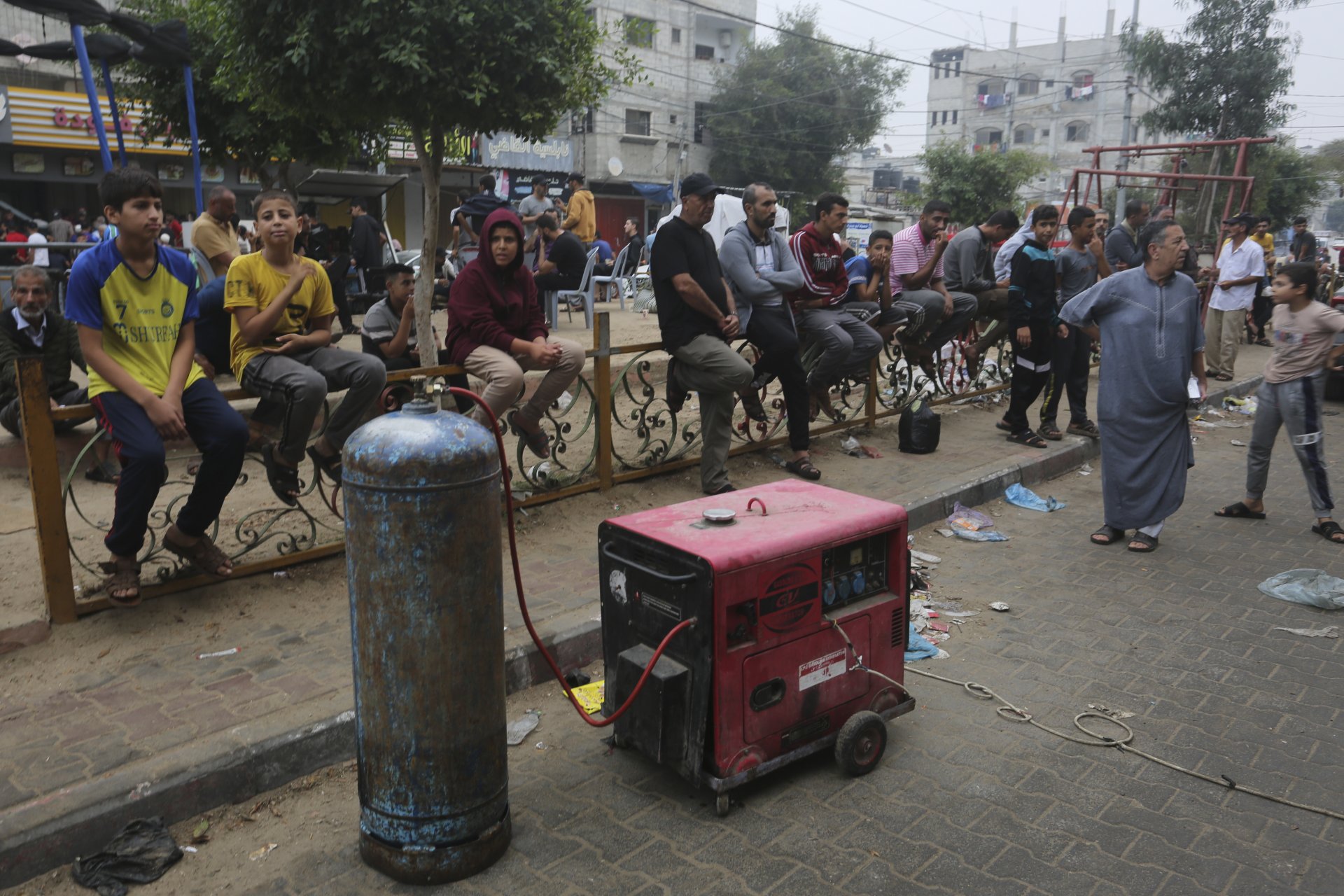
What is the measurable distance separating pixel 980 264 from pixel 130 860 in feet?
27.8

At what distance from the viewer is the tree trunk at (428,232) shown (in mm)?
8539

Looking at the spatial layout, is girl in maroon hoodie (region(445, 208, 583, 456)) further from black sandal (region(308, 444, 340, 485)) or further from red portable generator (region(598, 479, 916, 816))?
red portable generator (region(598, 479, 916, 816))

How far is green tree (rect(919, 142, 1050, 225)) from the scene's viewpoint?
43969mm

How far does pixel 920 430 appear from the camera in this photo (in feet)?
27.3

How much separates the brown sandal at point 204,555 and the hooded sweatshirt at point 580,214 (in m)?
9.40

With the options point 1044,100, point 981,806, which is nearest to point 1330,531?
point 981,806

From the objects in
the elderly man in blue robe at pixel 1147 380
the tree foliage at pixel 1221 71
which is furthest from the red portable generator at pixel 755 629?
the tree foliage at pixel 1221 71

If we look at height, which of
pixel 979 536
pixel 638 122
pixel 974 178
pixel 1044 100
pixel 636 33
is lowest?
pixel 979 536

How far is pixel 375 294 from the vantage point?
14289 millimetres

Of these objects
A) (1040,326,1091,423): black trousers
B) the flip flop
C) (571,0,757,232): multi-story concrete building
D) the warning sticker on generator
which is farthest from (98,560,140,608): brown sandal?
(571,0,757,232): multi-story concrete building

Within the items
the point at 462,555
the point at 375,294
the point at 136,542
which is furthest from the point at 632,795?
the point at 375,294

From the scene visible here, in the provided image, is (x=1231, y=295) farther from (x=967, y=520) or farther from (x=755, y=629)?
(x=755, y=629)

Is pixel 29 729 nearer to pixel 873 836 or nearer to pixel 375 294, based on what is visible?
pixel 873 836

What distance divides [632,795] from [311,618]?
200cm
